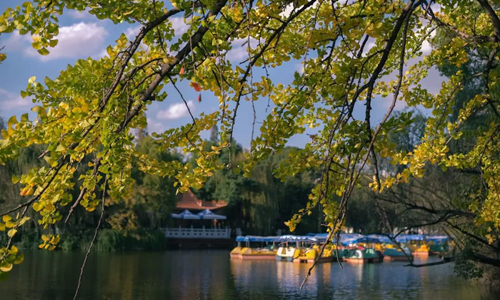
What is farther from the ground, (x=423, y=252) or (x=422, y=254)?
(x=423, y=252)

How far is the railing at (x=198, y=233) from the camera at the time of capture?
133 feet

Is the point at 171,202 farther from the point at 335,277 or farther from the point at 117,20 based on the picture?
the point at 117,20

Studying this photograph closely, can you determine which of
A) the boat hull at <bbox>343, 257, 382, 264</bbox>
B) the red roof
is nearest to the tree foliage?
the boat hull at <bbox>343, 257, 382, 264</bbox>

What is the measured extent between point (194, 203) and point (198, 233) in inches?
139

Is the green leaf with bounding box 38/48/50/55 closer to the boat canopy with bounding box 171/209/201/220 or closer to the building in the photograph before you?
the building

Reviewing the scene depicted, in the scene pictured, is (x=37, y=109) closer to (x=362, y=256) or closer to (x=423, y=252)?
(x=362, y=256)

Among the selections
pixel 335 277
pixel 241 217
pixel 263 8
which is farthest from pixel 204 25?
pixel 241 217

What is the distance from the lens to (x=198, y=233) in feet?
138

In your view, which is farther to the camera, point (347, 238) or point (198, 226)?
point (198, 226)

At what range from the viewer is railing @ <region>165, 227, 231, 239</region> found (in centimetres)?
4059

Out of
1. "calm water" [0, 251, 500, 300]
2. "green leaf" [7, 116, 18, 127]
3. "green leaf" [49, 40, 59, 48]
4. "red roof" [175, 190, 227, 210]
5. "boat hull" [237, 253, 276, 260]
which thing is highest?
"red roof" [175, 190, 227, 210]

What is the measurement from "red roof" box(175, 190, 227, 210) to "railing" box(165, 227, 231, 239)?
183 cm

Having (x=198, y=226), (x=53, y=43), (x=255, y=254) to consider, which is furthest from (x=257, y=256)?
(x=53, y=43)

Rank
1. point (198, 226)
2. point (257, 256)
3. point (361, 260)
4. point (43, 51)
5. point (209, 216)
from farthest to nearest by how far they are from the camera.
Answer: point (198, 226) < point (209, 216) < point (257, 256) < point (361, 260) < point (43, 51)
